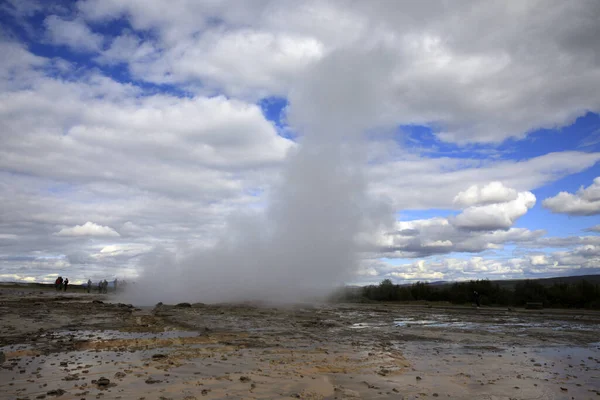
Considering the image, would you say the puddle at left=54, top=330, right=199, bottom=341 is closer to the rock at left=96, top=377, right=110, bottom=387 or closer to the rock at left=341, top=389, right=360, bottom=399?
the rock at left=96, top=377, right=110, bottom=387

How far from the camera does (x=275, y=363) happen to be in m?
9.90

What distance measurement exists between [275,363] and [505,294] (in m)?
41.9

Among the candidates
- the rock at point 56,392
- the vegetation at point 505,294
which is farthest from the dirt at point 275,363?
the vegetation at point 505,294

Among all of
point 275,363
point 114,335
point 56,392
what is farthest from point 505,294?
point 56,392

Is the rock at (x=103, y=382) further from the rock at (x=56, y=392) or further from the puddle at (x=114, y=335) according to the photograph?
the puddle at (x=114, y=335)

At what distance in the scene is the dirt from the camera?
7.46 m

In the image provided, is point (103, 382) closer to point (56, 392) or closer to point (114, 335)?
point (56, 392)

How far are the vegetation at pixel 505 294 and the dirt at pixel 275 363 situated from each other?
1052 inches

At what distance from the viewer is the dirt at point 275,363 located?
7465mm

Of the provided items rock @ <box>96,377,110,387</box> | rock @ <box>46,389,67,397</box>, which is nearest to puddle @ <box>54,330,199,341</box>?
rock @ <box>96,377,110,387</box>

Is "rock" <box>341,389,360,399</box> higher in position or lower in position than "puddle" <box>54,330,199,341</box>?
lower

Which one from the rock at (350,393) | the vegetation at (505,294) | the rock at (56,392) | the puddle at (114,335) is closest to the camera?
the rock at (56,392)

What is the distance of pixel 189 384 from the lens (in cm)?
764

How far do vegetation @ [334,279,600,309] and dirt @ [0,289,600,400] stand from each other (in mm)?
26726
